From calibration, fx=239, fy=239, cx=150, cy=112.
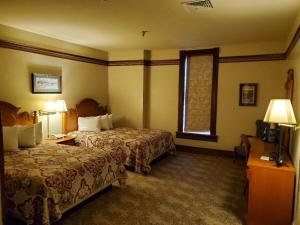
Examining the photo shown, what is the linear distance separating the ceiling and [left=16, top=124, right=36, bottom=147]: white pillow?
1600 millimetres

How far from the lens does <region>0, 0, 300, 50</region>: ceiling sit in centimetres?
278

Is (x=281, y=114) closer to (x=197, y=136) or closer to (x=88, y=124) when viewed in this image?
(x=197, y=136)

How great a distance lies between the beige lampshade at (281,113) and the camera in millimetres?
2375

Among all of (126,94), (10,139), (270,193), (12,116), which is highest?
(126,94)

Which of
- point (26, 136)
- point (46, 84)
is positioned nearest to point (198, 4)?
A: point (26, 136)

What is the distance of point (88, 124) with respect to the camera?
502 cm

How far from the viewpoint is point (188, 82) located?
563cm

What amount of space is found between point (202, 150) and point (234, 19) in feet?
10.3

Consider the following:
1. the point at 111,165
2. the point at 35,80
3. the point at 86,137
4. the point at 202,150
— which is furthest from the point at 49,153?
the point at 202,150

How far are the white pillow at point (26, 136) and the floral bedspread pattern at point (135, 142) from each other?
1051mm

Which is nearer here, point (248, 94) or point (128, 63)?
point (248, 94)

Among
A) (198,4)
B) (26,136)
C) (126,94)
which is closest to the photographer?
(198,4)

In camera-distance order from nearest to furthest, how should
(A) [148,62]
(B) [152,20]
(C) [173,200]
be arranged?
1. (C) [173,200]
2. (B) [152,20]
3. (A) [148,62]

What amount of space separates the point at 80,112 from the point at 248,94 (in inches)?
142
